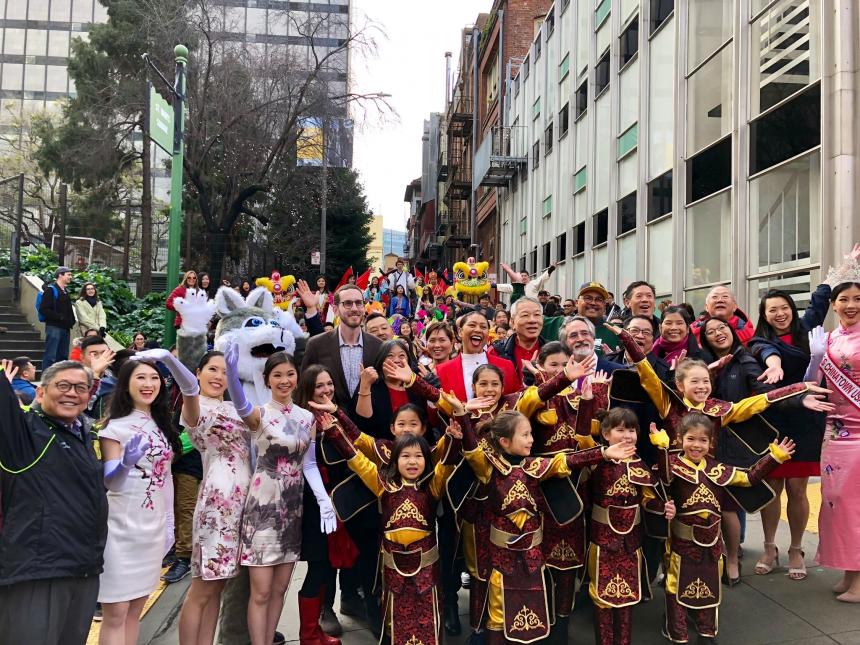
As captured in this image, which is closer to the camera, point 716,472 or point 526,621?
point 526,621

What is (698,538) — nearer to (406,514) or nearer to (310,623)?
(406,514)

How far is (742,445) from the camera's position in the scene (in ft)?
13.6

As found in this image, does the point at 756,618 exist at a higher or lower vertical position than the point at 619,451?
lower

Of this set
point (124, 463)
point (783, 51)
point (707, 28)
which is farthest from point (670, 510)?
point (707, 28)

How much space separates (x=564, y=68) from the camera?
67.2 feet

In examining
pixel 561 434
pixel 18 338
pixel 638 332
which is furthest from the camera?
pixel 18 338

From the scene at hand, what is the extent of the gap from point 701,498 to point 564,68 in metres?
19.2

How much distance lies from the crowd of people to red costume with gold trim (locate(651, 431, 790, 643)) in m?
0.01

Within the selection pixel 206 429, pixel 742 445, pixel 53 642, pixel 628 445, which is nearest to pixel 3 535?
pixel 53 642

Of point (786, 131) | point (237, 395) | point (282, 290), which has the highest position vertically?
point (786, 131)

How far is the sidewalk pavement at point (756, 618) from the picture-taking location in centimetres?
389

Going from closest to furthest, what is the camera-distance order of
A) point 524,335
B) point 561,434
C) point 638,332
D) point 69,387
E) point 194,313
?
1. point 69,387
2. point 561,434
3. point 638,332
4. point 524,335
5. point 194,313

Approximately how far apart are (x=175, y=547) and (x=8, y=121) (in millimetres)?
44559

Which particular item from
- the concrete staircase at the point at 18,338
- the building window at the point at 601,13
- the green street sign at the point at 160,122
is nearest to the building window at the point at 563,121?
the building window at the point at 601,13
